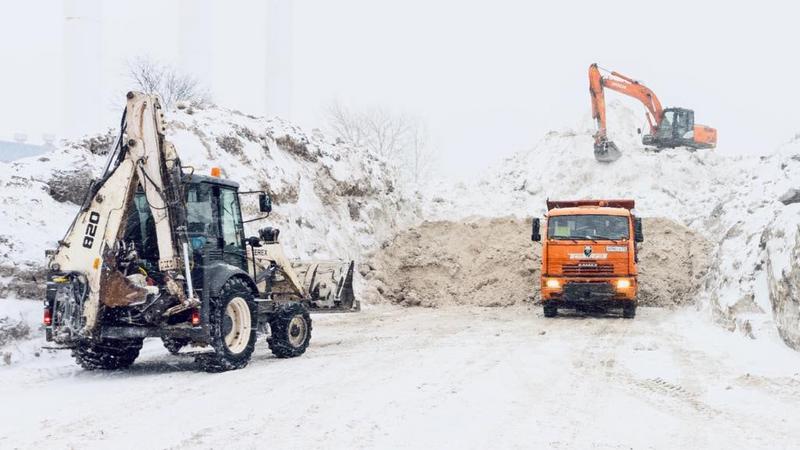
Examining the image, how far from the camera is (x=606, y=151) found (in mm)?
36562

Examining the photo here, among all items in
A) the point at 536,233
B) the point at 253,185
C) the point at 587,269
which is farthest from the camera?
the point at 253,185

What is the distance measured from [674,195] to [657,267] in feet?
41.9

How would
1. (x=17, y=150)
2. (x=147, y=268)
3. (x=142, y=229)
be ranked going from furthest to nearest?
(x=17, y=150) → (x=142, y=229) → (x=147, y=268)

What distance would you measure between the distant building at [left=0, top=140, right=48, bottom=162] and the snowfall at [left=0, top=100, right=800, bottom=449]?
164ft

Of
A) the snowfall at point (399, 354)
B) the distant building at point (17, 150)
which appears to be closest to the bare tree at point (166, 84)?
the snowfall at point (399, 354)

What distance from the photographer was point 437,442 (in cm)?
641

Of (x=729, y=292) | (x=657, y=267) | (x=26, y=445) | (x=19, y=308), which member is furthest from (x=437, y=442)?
(x=657, y=267)

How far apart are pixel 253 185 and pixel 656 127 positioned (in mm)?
24838

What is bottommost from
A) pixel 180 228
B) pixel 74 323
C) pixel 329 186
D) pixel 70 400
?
pixel 70 400

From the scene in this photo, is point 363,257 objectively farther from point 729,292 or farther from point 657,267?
point 729,292

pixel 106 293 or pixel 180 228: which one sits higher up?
pixel 180 228

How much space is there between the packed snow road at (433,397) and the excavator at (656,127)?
2396 cm

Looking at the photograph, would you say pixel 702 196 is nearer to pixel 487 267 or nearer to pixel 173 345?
pixel 487 267

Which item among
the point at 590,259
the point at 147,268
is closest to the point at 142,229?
the point at 147,268
